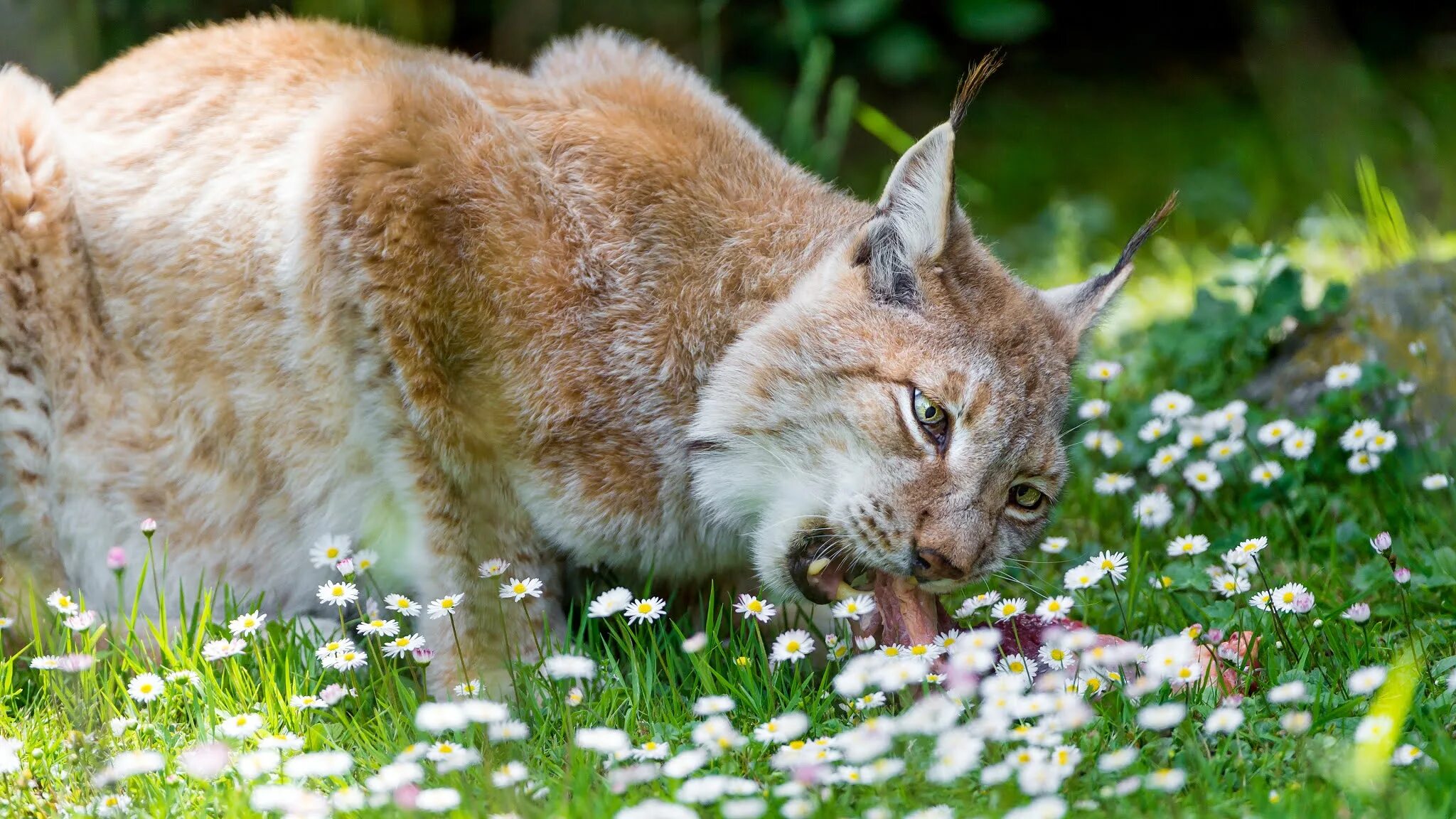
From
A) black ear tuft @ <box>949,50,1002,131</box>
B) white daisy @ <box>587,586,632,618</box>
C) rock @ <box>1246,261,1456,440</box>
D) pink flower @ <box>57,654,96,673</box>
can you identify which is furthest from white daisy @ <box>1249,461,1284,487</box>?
pink flower @ <box>57,654,96,673</box>

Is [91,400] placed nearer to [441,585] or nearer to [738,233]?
[441,585]

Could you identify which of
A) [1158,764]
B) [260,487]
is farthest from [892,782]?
[260,487]

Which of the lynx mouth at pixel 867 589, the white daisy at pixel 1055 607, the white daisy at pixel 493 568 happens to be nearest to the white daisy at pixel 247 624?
the white daisy at pixel 493 568

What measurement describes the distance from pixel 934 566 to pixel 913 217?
88 cm

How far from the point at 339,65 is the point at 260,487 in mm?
1262

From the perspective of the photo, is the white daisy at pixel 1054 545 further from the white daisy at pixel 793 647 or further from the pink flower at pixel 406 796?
the pink flower at pixel 406 796

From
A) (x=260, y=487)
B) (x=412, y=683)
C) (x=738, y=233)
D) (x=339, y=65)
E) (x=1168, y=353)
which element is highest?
(x=339, y=65)

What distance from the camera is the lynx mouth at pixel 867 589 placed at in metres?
3.47

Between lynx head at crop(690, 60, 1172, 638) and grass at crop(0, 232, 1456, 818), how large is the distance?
10.0 inches

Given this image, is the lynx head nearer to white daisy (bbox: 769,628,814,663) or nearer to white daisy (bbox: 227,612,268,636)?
white daisy (bbox: 769,628,814,663)

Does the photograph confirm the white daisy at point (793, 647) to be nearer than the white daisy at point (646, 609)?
Yes

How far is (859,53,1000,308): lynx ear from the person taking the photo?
11.6 ft

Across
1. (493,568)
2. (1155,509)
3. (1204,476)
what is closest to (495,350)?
(493,568)

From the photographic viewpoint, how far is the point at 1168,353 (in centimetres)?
537
